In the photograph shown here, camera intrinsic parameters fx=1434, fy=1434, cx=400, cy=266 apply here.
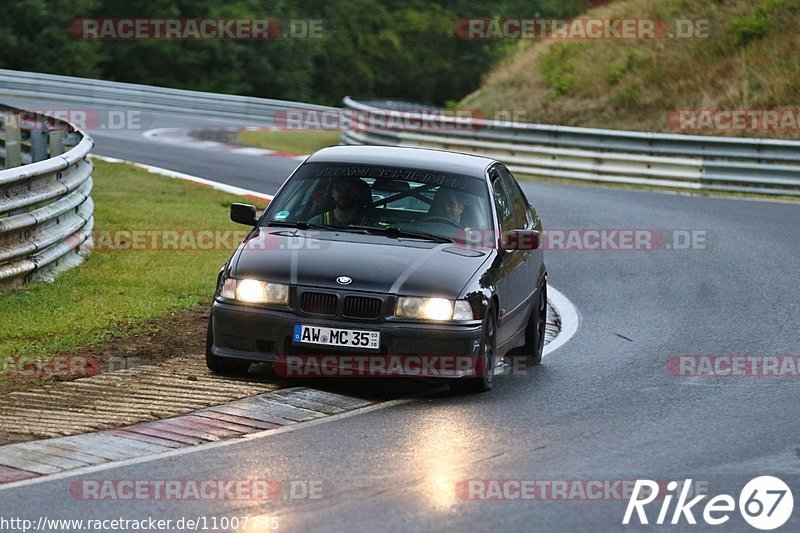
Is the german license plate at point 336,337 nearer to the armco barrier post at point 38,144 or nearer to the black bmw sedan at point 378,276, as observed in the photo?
the black bmw sedan at point 378,276

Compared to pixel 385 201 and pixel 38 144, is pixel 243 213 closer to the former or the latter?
pixel 385 201

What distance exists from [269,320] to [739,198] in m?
16.0

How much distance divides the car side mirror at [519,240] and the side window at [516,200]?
65 centimetres

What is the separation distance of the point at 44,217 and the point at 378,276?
4.44 metres

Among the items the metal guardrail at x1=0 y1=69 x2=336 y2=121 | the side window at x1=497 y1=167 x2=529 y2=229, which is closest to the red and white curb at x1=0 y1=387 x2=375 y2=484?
the side window at x1=497 y1=167 x2=529 y2=229

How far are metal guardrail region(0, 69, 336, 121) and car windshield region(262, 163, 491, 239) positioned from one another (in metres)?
28.4

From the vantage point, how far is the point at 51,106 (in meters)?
37.1

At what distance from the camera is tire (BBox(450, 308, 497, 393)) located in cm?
916

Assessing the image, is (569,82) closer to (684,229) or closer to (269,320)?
(684,229)

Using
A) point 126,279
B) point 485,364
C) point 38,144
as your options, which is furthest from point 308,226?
point 38,144

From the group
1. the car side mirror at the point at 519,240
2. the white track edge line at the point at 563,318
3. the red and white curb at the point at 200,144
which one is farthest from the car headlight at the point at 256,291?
the red and white curb at the point at 200,144

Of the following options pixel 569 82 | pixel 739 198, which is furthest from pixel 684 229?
pixel 569 82

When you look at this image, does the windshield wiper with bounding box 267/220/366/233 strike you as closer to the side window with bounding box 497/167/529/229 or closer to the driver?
the driver

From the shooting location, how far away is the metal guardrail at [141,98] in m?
38.5
